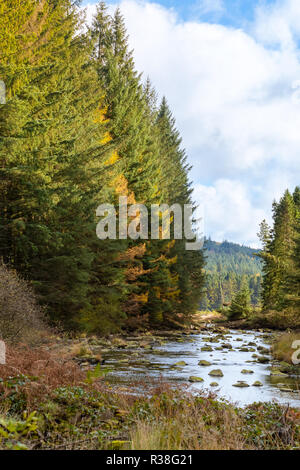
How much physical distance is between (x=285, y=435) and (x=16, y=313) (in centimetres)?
859

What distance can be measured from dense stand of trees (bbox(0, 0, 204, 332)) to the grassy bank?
890 centimetres

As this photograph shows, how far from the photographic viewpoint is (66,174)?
19.7 meters

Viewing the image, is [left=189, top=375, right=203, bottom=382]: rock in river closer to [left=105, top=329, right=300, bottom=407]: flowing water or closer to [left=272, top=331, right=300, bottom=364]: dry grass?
[left=105, top=329, right=300, bottom=407]: flowing water

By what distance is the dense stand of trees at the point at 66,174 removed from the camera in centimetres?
1686

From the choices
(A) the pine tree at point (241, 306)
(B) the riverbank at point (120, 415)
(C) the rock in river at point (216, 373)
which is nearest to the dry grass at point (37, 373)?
(B) the riverbank at point (120, 415)

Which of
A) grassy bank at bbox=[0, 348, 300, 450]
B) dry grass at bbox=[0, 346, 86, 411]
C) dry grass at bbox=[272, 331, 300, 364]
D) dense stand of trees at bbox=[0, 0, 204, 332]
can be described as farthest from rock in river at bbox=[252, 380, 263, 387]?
dense stand of trees at bbox=[0, 0, 204, 332]

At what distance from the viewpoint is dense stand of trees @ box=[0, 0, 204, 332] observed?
1686 cm

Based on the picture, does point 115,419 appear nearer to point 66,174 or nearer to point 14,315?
point 14,315

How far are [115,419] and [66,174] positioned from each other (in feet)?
46.9

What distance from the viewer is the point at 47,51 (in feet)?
68.5

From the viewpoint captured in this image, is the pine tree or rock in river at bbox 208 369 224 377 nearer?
rock in river at bbox 208 369 224 377

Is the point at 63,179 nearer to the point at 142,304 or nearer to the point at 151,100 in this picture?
the point at 142,304

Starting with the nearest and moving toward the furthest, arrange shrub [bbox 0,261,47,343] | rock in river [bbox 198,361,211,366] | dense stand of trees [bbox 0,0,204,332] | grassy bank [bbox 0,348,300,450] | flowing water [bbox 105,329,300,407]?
grassy bank [bbox 0,348,300,450] → flowing water [bbox 105,329,300,407] → shrub [bbox 0,261,47,343] → rock in river [bbox 198,361,211,366] → dense stand of trees [bbox 0,0,204,332]
